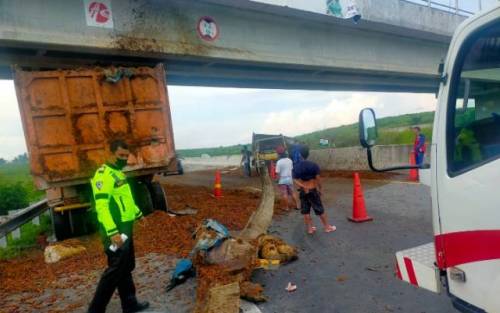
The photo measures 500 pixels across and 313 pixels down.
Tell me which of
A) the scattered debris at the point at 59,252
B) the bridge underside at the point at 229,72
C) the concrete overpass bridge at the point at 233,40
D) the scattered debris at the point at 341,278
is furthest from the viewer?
the bridge underside at the point at 229,72

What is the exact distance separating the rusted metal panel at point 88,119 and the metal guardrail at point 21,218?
173cm

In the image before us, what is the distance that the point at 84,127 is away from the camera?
26.4 feet

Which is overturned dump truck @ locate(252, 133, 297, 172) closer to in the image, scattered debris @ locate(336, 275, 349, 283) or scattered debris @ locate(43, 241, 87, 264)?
scattered debris @ locate(43, 241, 87, 264)

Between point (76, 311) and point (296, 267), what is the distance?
2871mm

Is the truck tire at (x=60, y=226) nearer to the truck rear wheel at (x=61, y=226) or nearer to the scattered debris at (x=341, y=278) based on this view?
the truck rear wheel at (x=61, y=226)

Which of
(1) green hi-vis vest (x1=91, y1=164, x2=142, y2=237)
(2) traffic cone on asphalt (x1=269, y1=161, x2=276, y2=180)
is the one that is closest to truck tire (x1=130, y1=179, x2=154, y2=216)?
(1) green hi-vis vest (x1=91, y1=164, x2=142, y2=237)

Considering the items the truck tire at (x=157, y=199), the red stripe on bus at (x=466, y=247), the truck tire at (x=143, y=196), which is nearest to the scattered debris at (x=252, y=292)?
the red stripe on bus at (x=466, y=247)

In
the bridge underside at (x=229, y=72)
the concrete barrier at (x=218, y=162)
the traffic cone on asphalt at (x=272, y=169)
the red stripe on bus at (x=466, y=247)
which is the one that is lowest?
the concrete barrier at (x=218, y=162)

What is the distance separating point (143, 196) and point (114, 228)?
5212mm

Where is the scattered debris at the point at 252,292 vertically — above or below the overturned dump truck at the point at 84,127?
below

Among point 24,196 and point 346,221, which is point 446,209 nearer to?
point 346,221

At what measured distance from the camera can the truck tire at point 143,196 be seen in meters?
9.31

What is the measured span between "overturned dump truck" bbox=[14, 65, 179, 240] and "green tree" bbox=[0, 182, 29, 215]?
10.3 m

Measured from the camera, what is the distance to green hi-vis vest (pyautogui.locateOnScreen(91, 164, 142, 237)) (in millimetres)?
4266
